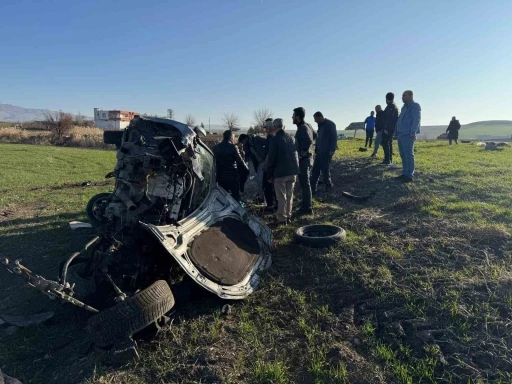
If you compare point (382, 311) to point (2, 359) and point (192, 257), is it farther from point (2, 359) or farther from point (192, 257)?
point (2, 359)

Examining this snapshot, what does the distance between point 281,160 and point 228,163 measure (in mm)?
984

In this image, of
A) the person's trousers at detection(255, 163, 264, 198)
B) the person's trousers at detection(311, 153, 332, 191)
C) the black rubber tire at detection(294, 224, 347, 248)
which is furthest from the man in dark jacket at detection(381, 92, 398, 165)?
the black rubber tire at detection(294, 224, 347, 248)

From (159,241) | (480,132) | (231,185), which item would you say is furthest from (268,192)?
(480,132)

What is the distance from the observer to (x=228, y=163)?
6477 mm

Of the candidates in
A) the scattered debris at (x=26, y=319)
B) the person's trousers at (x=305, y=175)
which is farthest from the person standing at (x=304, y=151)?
the scattered debris at (x=26, y=319)

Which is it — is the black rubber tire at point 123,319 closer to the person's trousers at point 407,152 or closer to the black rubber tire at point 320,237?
the black rubber tire at point 320,237

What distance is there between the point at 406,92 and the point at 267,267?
509cm

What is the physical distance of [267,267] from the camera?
462 cm

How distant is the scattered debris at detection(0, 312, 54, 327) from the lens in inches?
144

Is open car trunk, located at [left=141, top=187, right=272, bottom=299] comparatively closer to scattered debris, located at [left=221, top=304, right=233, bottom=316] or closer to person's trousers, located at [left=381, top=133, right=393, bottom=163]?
scattered debris, located at [left=221, top=304, right=233, bottom=316]

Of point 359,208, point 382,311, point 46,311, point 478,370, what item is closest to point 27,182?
point 46,311

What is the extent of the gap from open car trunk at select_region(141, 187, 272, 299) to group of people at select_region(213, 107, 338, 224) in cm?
125

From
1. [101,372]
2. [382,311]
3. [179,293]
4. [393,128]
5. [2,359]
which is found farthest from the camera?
[393,128]

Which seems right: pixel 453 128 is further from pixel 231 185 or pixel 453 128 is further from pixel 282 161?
pixel 231 185
